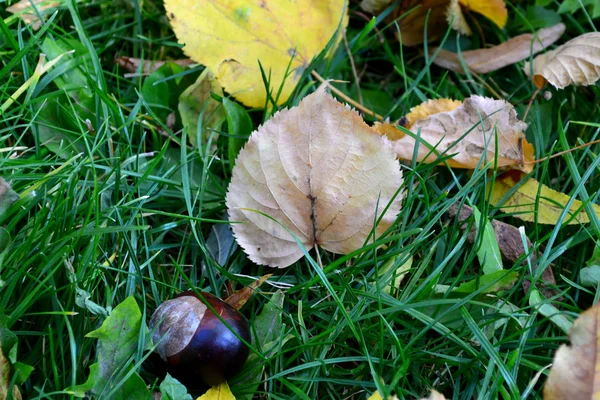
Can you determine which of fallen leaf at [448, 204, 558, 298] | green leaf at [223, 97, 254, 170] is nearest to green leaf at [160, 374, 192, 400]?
green leaf at [223, 97, 254, 170]

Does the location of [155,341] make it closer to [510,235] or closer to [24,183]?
[24,183]

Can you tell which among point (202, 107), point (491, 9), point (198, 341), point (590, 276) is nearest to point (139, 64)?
point (202, 107)

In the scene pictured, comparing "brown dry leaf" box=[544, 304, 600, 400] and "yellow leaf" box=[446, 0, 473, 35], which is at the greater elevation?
"yellow leaf" box=[446, 0, 473, 35]

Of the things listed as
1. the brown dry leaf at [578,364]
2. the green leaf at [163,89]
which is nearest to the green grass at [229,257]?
the green leaf at [163,89]

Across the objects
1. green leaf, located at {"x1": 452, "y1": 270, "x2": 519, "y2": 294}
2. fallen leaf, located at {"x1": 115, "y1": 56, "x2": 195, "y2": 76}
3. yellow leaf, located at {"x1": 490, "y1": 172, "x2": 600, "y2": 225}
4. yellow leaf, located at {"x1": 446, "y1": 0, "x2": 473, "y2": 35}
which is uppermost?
yellow leaf, located at {"x1": 446, "y1": 0, "x2": 473, "y2": 35}

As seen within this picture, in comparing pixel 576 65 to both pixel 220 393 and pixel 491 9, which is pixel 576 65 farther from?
pixel 220 393

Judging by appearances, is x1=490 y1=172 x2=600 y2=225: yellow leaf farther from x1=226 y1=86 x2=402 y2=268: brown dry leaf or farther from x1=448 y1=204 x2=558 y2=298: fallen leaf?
x1=226 y1=86 x2=402 y2=268: brown dry leaf

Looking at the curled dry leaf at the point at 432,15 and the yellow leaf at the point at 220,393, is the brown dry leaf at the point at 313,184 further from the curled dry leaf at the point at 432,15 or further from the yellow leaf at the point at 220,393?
the curled dry leaf at the point at 432,15
